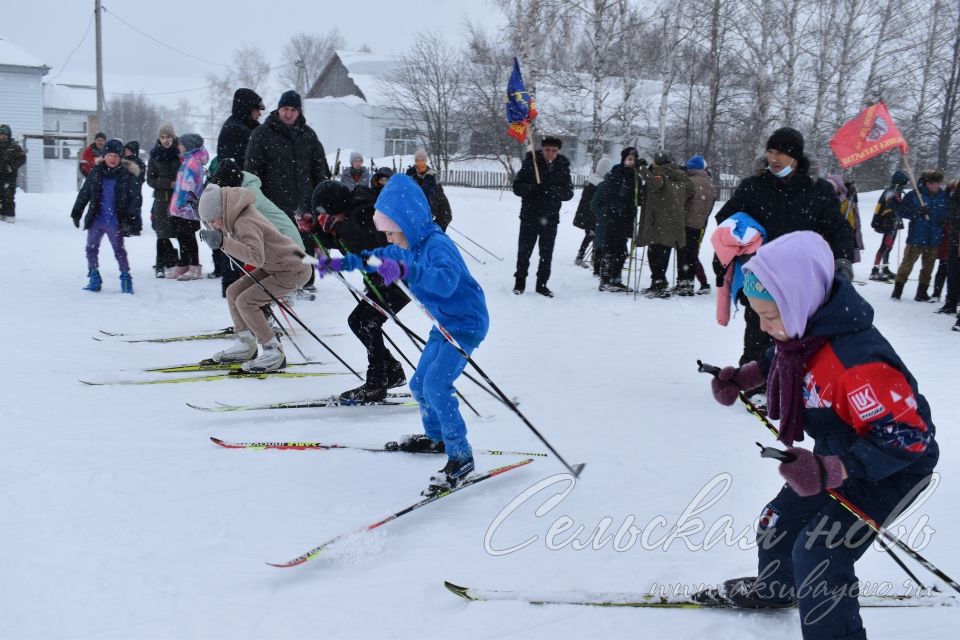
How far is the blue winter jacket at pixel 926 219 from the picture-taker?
9250 mm

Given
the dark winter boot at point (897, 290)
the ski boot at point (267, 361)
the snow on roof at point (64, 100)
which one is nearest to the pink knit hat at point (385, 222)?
the ski boot at point (267, 361)

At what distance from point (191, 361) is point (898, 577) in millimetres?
5041

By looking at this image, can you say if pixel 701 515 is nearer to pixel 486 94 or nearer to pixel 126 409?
pixel 126 409

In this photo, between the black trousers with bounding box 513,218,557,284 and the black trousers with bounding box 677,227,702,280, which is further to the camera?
the black trousers with bounding box 677,227,702,280

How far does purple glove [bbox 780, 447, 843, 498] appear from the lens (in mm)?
2014

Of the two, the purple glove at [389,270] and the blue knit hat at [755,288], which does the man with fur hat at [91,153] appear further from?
the blue knit hat at [755,288]

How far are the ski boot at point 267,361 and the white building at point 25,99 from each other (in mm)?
27436

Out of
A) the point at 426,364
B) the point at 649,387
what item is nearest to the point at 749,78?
the point at 649,387

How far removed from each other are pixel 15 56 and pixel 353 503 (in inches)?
1259

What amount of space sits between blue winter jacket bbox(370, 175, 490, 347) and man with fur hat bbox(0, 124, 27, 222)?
1209 centimetres

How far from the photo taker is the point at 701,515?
11.0 ft

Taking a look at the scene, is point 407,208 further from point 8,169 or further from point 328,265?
point 8,169

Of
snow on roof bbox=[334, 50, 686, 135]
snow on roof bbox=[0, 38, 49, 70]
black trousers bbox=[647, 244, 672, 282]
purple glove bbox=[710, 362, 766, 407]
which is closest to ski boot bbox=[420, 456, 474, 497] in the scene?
purple glove bbox=[710, 362, 766, 407]

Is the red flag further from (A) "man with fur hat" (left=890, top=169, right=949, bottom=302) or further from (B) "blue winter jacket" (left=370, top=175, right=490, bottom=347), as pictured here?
(B) "blue winter jacket" (left=370, top=175, right=490, bottom=347)
